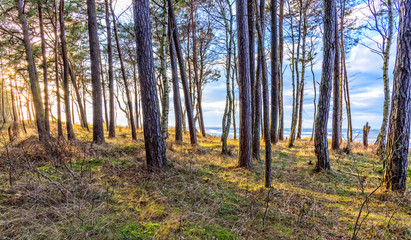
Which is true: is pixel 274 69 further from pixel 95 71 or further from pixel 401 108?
pixel 95 71

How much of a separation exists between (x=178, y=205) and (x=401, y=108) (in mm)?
5231

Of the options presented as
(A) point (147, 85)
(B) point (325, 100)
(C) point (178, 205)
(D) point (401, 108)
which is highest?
(A) point (147, 85)

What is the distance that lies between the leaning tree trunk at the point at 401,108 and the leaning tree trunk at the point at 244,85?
10.7 ft

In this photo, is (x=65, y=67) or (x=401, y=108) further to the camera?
(x=65, y=67)

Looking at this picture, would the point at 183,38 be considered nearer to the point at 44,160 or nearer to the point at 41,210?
the point at 44,160

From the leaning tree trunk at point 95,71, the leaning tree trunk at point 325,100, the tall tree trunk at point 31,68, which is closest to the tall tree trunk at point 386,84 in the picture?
the leaning tree trunk at point 325,100

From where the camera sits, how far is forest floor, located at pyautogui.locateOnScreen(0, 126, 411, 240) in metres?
2.44

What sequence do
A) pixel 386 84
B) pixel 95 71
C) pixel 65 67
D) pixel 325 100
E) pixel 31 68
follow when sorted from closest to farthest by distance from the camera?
pixel 325 100
pixel 31 68
pixel 95 71
pixel 65 67
pixel 386 84

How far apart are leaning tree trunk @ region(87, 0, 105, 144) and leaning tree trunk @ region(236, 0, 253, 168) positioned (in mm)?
6145

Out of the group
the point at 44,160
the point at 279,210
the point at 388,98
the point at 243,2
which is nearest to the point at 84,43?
the point at 44,160

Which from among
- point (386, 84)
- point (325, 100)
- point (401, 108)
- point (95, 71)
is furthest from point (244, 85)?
point (386, 84)

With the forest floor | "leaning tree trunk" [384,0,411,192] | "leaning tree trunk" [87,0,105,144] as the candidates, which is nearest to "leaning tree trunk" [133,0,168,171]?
the forest floor

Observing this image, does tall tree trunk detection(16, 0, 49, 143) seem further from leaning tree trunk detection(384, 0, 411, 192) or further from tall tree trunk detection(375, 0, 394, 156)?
tall tree trunk detection(375, 0, 394, 156)

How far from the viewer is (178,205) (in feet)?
10.8
